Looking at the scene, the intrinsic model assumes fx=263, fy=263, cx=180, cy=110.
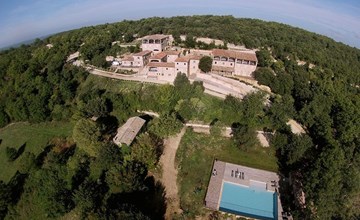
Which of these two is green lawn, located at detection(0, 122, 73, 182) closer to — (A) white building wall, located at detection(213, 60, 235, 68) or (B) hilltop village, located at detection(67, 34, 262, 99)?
(B) hilltop village, located at detection(67, 34, 262, 99)

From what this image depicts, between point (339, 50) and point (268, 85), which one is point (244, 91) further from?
point (339, 50)

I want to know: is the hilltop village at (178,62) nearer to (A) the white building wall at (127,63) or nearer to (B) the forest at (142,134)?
(A) the white building wall at (127,63)

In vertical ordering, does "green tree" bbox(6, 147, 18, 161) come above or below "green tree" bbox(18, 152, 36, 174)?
below

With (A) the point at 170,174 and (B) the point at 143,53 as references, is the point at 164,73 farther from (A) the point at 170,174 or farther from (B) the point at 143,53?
(A) the point at 170,174

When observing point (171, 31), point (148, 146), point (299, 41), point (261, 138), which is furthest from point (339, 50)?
point (148, 146)

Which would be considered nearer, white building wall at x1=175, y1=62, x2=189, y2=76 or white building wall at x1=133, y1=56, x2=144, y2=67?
white building wall at x1=175, y1=62, x2=189, y2=76

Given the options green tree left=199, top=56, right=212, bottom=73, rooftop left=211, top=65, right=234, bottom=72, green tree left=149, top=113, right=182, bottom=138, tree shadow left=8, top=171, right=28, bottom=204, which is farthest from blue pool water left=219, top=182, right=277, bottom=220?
tree shadow left=8, top=171, right=28, bottom=204
